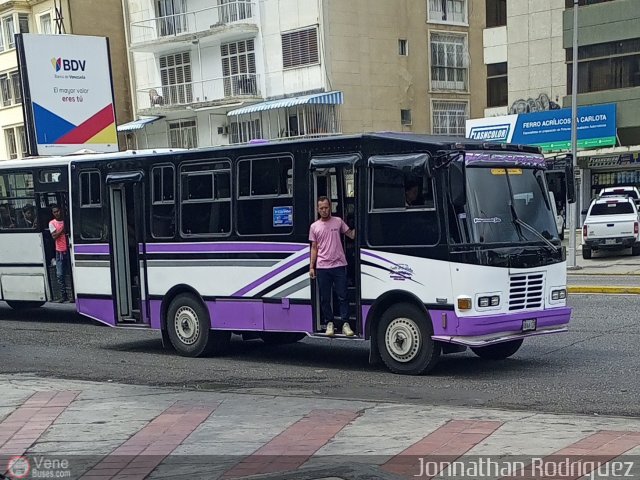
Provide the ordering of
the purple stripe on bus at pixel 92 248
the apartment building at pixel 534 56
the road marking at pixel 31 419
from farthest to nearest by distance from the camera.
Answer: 1. the apartment building at pixel 534 56
2. the purple stripe on bus at pixel 92 248
3. the road marking at pixel 31 419

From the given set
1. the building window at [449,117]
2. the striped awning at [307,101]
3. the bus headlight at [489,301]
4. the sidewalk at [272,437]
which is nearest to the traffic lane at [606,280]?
the bus headlight at [489,301]

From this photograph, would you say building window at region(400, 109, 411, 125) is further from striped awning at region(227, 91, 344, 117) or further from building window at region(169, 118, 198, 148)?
building window at region(169, 118, 198, 148)

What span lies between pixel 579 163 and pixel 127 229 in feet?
97.9

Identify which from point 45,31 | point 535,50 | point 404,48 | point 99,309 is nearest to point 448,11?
point 404,48

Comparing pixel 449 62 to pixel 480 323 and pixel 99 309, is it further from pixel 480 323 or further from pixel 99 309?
pixel 480 323

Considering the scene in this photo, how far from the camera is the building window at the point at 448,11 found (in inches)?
1739

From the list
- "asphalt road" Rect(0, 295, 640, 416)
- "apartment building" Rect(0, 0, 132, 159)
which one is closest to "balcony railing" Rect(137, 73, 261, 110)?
"apartment building" Rect(0, 0, 132, 159)

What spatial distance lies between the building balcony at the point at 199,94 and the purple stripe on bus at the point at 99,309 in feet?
93.2

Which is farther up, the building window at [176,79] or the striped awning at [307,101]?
the building window at [176,79]

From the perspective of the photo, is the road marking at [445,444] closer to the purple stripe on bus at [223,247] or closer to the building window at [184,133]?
the purple stripe on bus at [223,247]

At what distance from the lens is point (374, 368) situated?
10953mm

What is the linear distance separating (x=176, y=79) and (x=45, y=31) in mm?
11536

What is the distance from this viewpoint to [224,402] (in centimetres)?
855

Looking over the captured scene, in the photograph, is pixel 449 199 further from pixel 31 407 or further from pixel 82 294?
pixel 82 294
